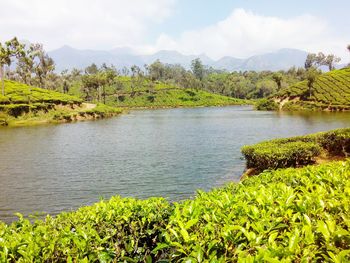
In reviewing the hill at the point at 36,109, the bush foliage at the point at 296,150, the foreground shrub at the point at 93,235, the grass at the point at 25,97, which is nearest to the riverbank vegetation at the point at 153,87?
the grass at the point at 25,97

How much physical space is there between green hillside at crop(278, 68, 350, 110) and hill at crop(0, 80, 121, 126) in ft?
211

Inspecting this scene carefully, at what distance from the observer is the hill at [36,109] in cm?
7838

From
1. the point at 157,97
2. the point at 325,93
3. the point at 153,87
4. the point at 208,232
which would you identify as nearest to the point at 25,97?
the point at 157,97

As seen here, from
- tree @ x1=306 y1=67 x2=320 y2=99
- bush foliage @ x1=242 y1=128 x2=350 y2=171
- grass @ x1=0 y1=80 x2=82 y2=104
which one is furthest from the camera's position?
tree @ x1=306 y1=67 x2=320 y2=99

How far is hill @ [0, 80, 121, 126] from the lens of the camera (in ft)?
257

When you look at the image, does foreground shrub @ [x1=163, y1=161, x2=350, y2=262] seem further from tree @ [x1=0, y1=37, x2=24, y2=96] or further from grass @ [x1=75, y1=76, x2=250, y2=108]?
grass @ [x1=75, y1=76, x2=250, y2=108]

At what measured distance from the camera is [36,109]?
276ft

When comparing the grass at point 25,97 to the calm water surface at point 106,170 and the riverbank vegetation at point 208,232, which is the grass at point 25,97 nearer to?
the calm water surface at point 106,170

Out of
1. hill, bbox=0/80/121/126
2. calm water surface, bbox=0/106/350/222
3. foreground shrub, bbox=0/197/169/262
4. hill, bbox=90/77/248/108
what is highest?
hill, bbox=90/77/248/108

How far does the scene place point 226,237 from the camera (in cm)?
470

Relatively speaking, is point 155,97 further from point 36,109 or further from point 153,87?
point 36,109

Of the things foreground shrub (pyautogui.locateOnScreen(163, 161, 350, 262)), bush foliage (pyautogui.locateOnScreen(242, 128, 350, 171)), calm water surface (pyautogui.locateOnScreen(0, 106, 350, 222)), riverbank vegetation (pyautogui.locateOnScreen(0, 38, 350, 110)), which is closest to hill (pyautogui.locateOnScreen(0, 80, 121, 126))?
riverbank vegetation (pyautogui.locateOnScreen(0, 38, 350, 110))

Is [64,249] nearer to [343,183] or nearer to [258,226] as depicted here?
[258,226]

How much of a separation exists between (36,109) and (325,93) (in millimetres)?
89830
